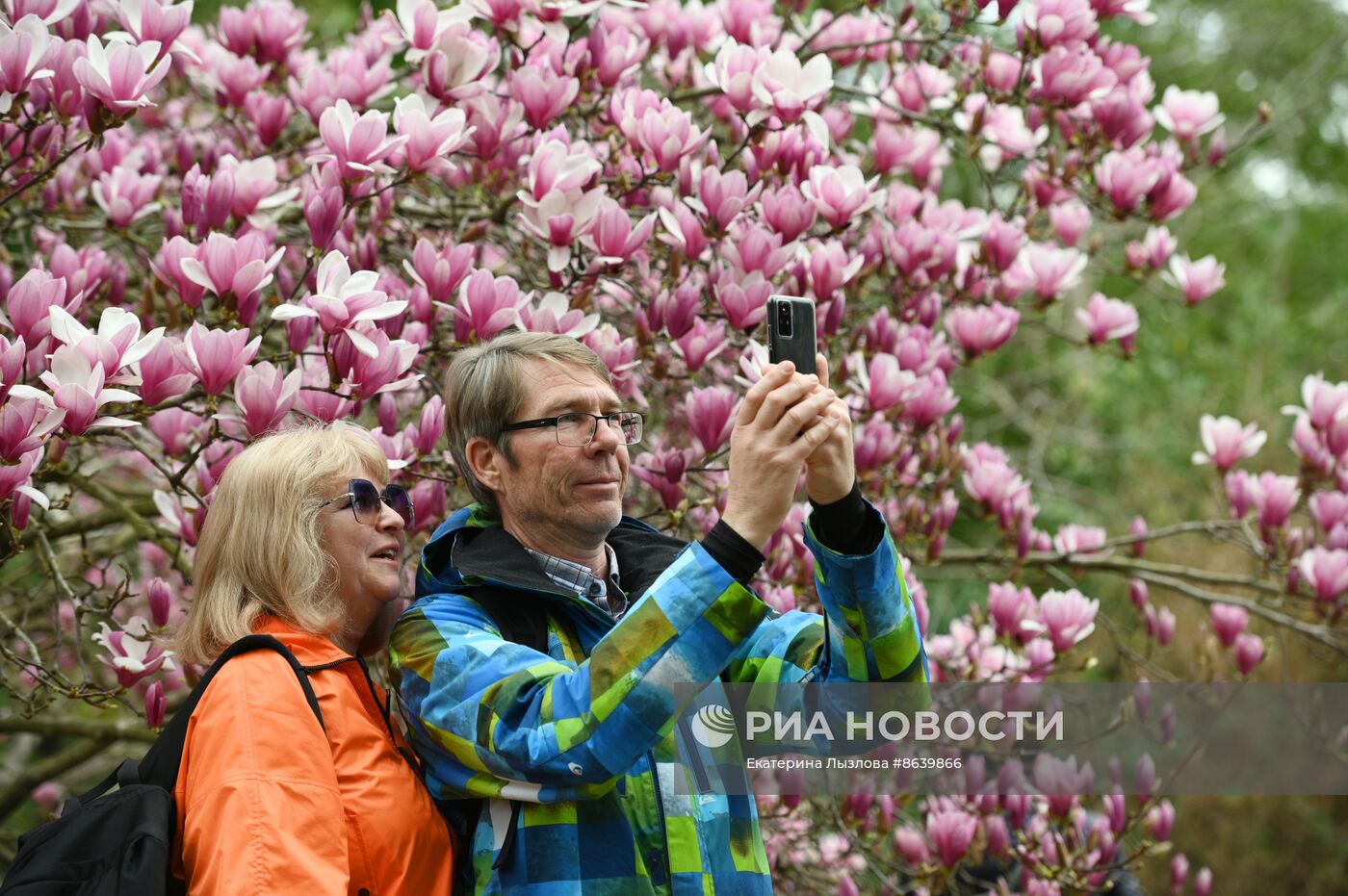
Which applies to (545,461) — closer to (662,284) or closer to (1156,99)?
(662,284)

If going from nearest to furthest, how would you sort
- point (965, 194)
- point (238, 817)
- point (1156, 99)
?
point (238, 817)
point (965, 194)
point (1156, 99)

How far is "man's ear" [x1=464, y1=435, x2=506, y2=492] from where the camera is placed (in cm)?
220

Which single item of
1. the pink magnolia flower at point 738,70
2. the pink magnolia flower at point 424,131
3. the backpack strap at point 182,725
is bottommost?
the backpack strap at point 182,725

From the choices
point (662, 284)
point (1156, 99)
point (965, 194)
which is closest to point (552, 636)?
point (662, 284)

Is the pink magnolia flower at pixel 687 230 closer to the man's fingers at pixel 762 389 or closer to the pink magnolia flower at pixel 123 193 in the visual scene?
the man's fingers at pixel 762 389

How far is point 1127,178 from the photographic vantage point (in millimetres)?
3357

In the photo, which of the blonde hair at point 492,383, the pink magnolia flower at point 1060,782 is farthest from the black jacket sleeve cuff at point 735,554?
the pink magnolia flower at point 1060,782

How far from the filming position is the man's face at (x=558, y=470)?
2.11m

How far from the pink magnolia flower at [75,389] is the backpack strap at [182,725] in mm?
452

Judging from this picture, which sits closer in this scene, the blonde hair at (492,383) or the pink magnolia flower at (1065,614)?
the blonde hair at (492,383)

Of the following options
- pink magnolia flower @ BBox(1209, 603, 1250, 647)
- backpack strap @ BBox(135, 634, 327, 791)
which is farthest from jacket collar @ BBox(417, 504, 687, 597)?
pink magnolia flower @ BBox(1209, 603, 1250, 647)

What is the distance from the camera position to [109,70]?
236cm

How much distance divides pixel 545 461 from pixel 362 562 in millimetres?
320

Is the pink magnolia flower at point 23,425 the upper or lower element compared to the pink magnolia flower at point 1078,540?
upper
